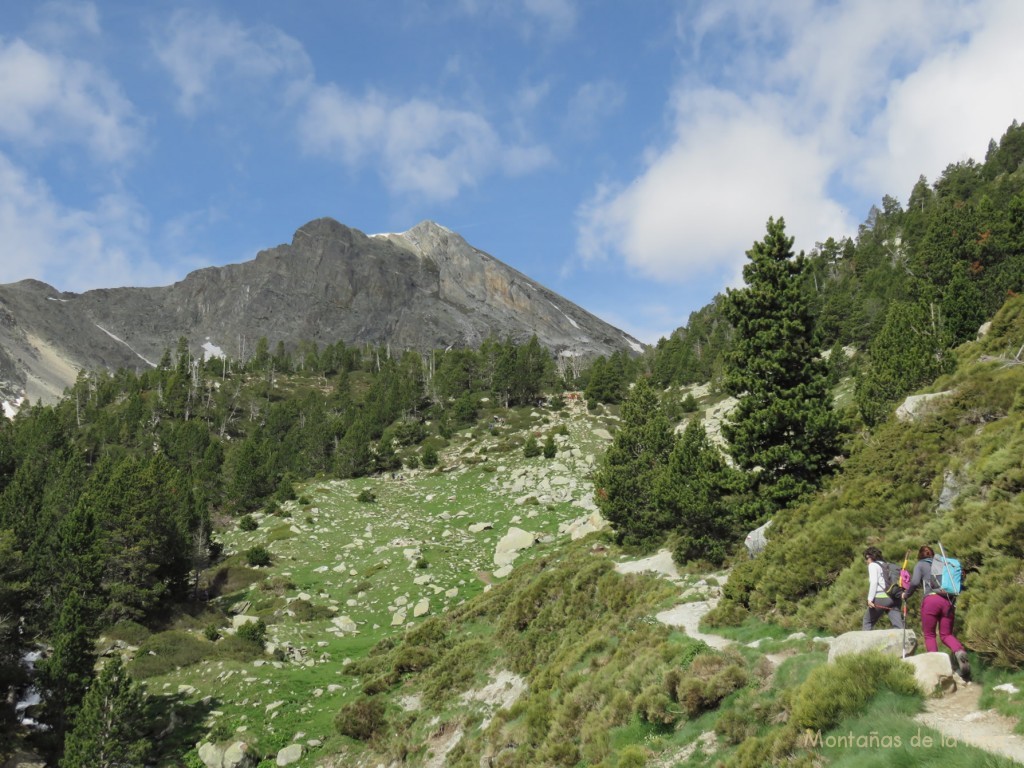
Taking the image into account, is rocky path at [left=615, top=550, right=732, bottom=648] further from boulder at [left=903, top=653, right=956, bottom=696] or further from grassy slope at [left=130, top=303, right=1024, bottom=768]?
boulder at [left=903, top=653, right=956, bottom=696]

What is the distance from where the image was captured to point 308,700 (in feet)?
80.5

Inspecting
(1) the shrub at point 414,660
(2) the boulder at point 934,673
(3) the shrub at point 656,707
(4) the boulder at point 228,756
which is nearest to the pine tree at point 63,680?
(4) the boulder at point 228,756

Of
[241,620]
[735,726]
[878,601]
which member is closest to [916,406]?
[878,601]

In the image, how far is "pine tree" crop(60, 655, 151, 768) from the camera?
705 inches

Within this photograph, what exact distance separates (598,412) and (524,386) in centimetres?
1472

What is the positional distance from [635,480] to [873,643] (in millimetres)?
19925

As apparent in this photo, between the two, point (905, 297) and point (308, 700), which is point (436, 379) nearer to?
point (905, 297)

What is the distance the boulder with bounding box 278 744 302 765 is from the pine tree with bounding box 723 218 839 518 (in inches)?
771

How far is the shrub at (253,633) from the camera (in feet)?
100

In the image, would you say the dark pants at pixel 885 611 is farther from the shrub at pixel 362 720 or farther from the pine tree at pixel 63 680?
the pine tree at pixel 63 680

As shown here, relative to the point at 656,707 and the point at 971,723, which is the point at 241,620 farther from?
the point at 971,723

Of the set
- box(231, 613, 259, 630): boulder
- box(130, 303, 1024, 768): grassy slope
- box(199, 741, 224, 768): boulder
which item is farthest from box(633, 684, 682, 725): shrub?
box(231, 613, 259, 630): boulder

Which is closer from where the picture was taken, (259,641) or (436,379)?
(259,641)

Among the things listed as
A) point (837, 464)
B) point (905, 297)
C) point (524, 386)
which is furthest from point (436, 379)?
point (837, 464)
